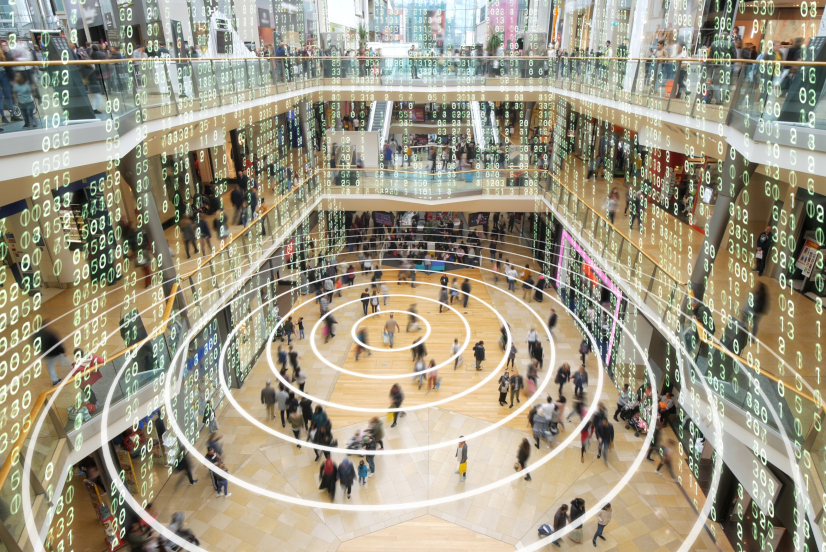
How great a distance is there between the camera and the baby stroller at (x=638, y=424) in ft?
46.6

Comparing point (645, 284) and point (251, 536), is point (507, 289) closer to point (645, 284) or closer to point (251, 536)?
point (645, 284)

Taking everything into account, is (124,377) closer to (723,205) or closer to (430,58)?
(723,205)

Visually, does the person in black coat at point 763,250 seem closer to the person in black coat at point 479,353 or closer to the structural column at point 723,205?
the structural column at point 723,205

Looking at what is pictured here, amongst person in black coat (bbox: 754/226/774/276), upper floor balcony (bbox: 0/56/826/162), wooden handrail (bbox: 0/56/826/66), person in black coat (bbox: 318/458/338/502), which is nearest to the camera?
wooden handrail (bbox: 0/56/826/66)

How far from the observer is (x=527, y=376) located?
16.0 m

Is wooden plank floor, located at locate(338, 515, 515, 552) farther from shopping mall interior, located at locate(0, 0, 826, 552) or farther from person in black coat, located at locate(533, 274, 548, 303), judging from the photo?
person in black coat, located at locate(533, 274, 548, 303)

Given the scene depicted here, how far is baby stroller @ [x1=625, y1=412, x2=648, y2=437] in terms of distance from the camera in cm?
1421

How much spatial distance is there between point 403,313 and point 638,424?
10.1 meters

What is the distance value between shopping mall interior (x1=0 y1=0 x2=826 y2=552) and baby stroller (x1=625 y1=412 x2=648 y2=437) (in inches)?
5.4

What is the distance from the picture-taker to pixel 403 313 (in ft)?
69.1

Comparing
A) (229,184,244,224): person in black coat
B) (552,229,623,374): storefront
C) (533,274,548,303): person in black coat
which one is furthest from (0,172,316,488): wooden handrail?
(533,274,548,303): person in black coat

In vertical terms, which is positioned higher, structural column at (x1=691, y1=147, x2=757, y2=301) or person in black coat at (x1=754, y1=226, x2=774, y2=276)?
structural column at (x1=691, y1=147, x2=757, y2=301)

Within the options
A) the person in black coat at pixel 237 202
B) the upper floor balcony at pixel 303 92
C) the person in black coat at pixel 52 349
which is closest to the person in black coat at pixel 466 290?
the upper floor balcony at pixel 303 92

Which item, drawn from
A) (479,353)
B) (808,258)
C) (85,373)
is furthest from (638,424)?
(85,373)
